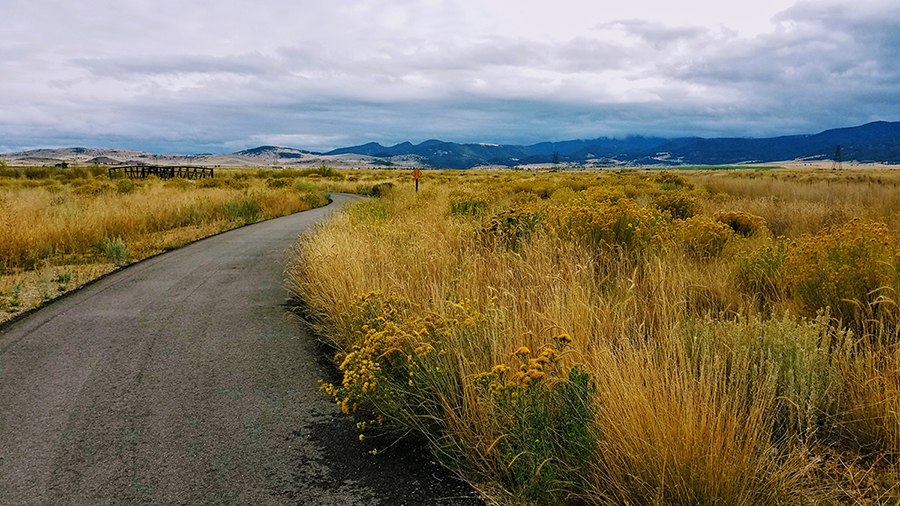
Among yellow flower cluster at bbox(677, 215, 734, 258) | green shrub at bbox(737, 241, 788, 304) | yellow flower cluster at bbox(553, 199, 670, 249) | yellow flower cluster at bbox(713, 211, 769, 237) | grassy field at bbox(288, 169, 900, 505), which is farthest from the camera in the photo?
yellow flower cluster at bbox(713, 211, 769, 237)

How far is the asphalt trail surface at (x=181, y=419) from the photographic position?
357 cm

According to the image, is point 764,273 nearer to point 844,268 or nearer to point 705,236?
point 844,268

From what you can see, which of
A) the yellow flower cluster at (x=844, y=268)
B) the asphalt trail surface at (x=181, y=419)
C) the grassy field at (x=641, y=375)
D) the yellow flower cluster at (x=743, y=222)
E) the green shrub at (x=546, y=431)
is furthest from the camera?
the yellow flower cluster at (x=743, y=222)

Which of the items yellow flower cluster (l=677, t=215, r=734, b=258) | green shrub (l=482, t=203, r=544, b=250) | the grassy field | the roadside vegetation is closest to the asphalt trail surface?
the grassy field

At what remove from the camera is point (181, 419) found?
4523 millimetres

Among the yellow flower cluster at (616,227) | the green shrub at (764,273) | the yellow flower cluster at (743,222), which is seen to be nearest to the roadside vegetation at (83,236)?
the yellow flower cluster at (616,227)

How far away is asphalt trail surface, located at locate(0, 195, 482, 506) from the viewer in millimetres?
3574

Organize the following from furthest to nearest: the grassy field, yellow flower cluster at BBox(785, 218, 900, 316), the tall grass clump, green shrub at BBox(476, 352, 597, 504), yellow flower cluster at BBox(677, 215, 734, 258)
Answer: the tall grass clump < yellow flower cluster at BBox(677, 215, 734, 258) < yellow flower cluster at BBox(785, 218, 900, 316) < green shrub at BBox(476, 352, 597, 504) < the grassy field

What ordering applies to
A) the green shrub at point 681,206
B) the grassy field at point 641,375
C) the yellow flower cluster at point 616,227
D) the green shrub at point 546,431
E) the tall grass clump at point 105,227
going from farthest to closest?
the green shrub at point 681,206, the tall grass clump at point 105,227, the yellow flower cluster at point 616,227, the green shrub at point 546,431, the grassy field at point 641,375

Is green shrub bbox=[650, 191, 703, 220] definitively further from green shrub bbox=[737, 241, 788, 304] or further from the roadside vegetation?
the roadside vegetation

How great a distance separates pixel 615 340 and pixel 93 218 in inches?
575

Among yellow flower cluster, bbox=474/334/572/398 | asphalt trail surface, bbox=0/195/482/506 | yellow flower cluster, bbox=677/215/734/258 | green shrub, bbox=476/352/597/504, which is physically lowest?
asphalt trail surface, bbox=0/195/482/506

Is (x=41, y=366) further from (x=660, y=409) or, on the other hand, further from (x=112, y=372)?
(x=660, y=409)

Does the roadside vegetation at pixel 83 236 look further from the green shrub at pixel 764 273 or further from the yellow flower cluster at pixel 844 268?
the yellow flower cluster at pixel 844 268
